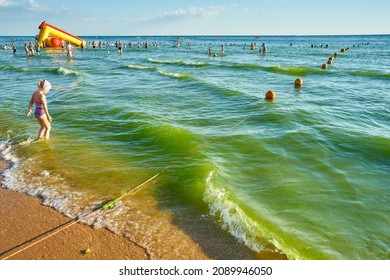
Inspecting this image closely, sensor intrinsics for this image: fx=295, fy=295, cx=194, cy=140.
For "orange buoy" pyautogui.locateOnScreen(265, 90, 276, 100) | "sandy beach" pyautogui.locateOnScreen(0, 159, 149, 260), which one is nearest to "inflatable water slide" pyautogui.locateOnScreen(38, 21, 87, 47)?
"orange buoy" pyautogui.locateOnScreen(265, 90, 276, 100)

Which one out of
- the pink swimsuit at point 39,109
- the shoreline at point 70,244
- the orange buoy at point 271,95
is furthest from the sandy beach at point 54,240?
the orange buoy at point 271,95

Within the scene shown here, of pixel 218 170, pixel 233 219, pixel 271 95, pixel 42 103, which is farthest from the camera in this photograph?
pixel 271 95

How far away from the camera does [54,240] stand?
4.77 metres

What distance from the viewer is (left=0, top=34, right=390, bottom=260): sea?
16.7 ft

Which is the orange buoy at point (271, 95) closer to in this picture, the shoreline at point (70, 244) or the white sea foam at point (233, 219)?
the white sea foam at point (233, 219)

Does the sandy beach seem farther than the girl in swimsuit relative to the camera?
No

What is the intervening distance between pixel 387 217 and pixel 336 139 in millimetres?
4589

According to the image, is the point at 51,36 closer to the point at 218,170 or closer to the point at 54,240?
the point at 218,170

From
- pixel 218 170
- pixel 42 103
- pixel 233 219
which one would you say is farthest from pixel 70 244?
pixel 42 103

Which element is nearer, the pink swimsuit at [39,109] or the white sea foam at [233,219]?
the white sea foam at [233,219]

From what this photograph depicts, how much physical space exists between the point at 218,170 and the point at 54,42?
50.0 meters

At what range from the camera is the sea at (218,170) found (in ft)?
16.7

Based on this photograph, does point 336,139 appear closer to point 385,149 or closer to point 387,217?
point 385,149

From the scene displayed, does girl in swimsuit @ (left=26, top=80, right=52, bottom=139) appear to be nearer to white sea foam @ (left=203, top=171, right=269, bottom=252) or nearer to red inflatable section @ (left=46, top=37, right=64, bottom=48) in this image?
white sea foam @ (left=203, top=171, right=269, bottom=252)
